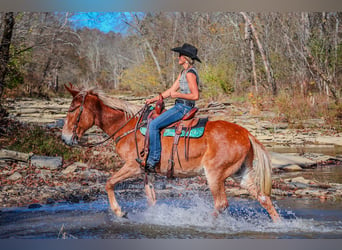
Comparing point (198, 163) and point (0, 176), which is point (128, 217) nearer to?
point (198, 163)

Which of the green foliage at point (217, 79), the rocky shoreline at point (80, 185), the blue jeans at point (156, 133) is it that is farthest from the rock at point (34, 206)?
the green foliage at point (217, 79)

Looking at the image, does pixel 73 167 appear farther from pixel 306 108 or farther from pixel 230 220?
pixel 306 108

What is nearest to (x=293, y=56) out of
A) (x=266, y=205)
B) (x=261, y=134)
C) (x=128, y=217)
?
(x=261, y=134)

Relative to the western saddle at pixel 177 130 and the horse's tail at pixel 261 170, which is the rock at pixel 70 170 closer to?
the western saddle at pixel 177 130

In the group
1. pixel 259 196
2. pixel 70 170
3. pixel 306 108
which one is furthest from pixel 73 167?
pixel 306 108

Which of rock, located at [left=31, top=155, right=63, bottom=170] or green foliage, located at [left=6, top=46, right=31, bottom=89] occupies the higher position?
green foliage, located at [left=6, top=46, right=31, bottom=89]

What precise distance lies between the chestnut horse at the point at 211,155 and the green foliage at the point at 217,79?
89.8 inches

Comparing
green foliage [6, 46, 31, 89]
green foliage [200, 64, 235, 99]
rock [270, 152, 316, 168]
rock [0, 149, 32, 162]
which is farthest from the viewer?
green foliage [200, 64, 235, 99]

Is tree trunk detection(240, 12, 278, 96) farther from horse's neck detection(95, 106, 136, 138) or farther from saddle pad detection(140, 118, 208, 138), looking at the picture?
horse's neck detection(95, 106, 136, 138)

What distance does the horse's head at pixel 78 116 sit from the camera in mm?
4285

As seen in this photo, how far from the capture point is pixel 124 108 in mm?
4379

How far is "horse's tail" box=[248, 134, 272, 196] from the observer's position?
13.1ft

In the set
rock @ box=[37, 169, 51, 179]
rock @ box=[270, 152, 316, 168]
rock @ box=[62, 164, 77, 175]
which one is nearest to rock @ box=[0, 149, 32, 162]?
rock @ box=[37, 169, 51, 179]

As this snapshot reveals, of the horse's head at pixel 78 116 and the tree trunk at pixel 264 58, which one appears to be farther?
the tree trunk at pixel 264 58
